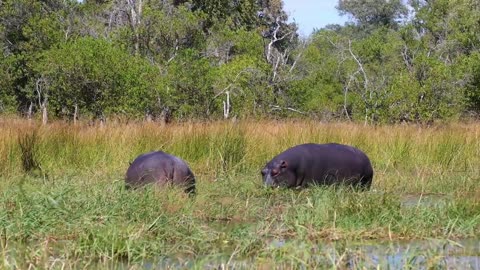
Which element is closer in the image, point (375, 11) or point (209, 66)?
point (209, 66)

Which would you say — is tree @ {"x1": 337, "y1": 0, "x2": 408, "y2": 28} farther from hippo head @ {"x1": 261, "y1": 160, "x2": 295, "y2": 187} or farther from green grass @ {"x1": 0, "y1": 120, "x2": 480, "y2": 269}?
hippo head @ {"x1": 261, "y1": 160, "x2": 295, "y2": 187}

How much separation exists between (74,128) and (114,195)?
14.6 ft

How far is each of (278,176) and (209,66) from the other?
50.6ft

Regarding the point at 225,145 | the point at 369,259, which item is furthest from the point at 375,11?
the point at 369,259

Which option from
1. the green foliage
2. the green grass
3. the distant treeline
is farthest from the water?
the green foliage

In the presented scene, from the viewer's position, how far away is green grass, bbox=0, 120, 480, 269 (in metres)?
4.69

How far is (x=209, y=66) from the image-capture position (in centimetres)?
2342

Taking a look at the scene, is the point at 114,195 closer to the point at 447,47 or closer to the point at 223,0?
the point at 447,47

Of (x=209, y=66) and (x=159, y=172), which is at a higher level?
(x=209, y=66)

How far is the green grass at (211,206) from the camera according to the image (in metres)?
4.69

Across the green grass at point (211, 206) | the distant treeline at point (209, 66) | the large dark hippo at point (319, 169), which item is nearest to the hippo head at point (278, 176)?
the large dark hippo at point (319, 169)

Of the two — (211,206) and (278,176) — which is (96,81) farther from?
(211,206)

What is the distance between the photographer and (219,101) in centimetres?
2367

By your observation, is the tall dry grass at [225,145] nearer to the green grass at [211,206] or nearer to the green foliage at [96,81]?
the green grass at [211,206]
